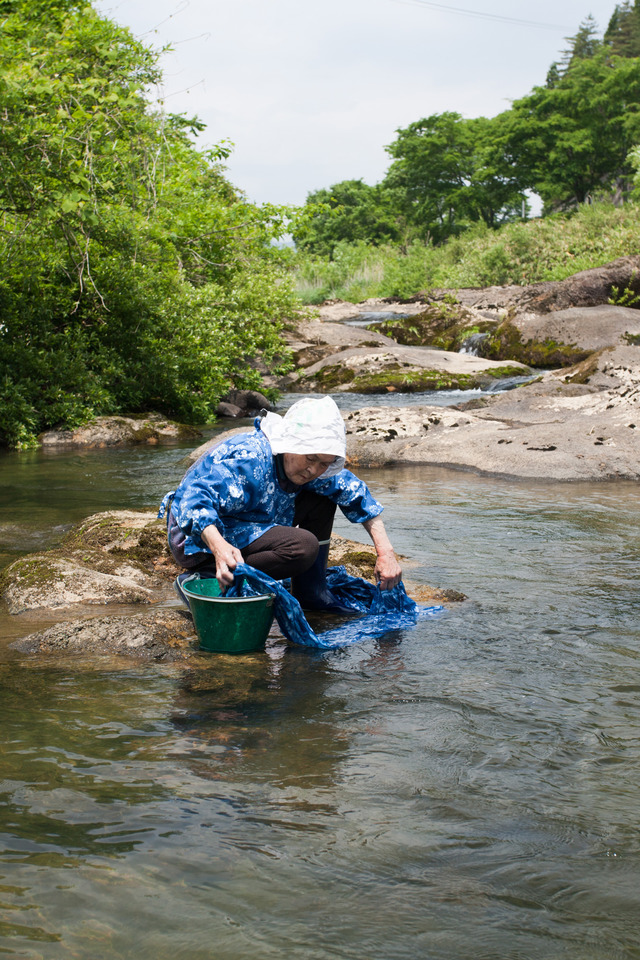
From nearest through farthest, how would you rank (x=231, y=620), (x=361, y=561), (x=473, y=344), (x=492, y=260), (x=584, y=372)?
(x=231, y=620) → (x=361, y=561) → (x=584, y=372) → (x=473, y=344) → (x=492, y=260)

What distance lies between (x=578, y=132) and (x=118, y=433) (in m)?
40.6

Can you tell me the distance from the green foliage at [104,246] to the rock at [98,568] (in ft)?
13.8

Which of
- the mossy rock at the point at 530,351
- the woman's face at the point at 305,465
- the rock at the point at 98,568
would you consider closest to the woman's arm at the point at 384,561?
the woman's face at the point at 305,465

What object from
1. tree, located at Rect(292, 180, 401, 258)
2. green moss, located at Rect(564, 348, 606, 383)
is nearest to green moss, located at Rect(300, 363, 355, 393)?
green moss, located at Rect(564, 348, 606, 383)

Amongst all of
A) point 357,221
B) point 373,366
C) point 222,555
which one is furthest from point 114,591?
point 357,221

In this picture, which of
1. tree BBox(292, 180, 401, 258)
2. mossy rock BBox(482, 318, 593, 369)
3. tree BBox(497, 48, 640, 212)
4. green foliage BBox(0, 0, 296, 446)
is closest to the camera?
green foliage BBox(0, 0, 296, 446)

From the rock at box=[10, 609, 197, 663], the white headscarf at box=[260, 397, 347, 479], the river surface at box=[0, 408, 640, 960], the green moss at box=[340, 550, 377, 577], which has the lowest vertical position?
the river surface at box=[0, 408, 640, 960]

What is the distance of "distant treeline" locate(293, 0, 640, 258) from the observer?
46281 millimetres

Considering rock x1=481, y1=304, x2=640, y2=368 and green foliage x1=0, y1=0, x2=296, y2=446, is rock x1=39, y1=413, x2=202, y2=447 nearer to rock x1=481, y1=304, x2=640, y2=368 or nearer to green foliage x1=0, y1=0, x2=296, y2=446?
green foliage x1=0, y1=0, x2=296, y2=446

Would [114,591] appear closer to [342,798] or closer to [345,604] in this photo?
[345,604]

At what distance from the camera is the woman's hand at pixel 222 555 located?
3.89m

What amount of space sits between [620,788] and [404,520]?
5060mm

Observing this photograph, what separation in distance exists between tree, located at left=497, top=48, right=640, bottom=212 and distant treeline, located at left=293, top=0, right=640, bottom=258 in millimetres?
55

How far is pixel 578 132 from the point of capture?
46.1 meters
